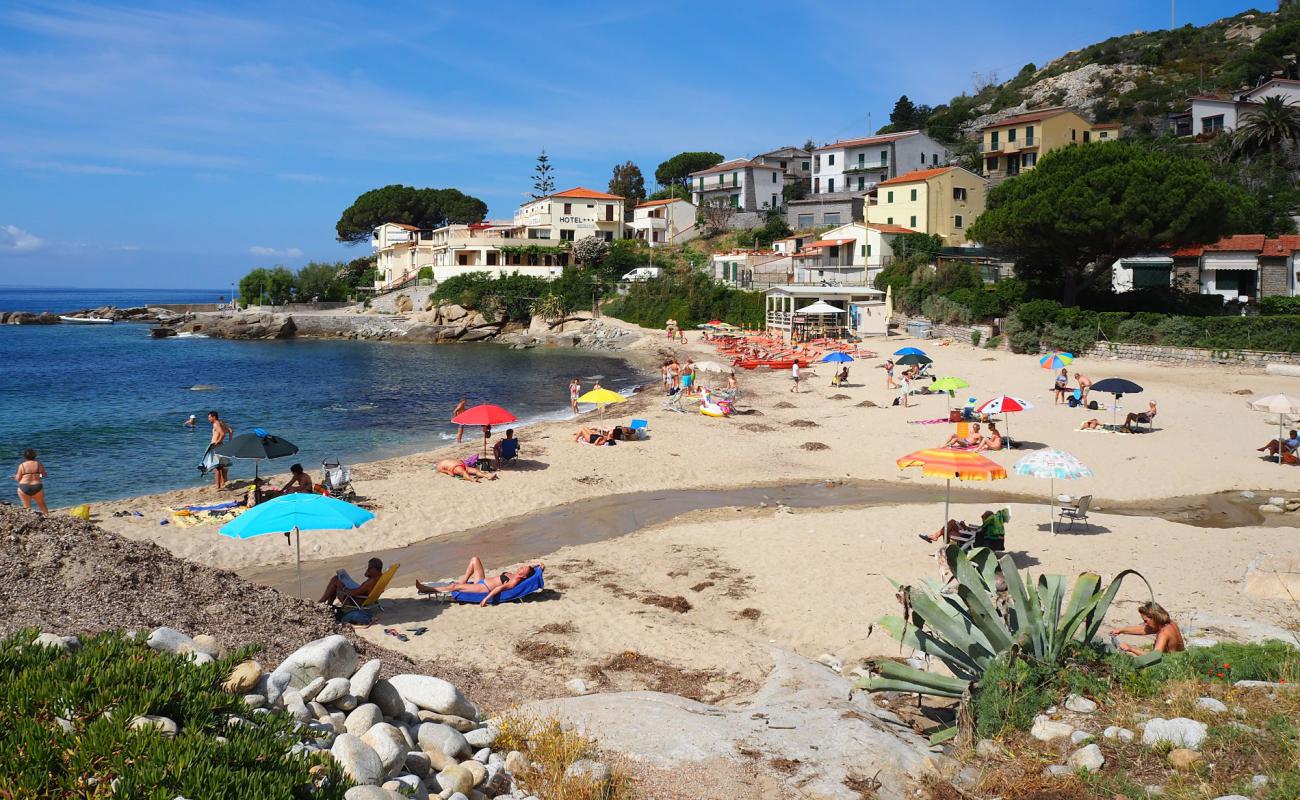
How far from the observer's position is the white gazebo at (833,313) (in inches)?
2104

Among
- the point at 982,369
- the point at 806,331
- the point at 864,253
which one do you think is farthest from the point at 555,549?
the point at 864,253

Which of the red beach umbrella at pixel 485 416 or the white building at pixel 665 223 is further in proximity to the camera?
the white building at pixel 665 223

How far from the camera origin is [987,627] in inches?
294

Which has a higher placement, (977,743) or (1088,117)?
(1088,117)

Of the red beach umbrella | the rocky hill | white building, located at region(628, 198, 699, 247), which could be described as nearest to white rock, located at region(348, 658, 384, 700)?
the red beach umbrella

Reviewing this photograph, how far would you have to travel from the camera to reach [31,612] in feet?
24.0

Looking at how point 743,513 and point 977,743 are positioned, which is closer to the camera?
point 977,743

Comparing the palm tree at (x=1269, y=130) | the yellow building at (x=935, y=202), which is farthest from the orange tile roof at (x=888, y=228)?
the palm tree at (x=1269, y=130)

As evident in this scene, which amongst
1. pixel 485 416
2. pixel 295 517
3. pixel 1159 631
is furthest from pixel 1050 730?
pixel 485 416

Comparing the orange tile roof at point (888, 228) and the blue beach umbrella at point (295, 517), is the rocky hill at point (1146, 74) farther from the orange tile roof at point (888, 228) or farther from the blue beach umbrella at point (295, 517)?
the blue beach umbrella at point (295, 517)

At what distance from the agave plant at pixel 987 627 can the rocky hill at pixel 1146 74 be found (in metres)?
88.2

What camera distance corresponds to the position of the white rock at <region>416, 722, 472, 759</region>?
6.34m

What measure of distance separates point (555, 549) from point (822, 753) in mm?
9356

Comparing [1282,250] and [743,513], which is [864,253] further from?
[743,513]
